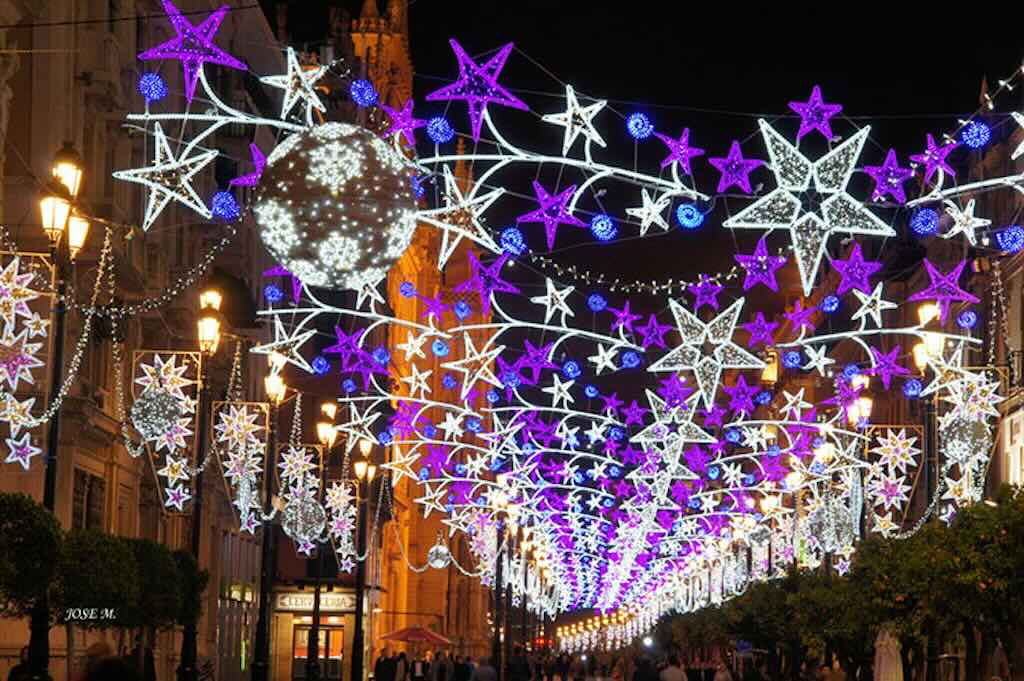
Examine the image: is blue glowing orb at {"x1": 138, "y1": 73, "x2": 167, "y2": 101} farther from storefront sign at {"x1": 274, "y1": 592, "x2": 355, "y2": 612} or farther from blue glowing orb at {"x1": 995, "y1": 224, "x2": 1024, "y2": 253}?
storefront sign at {"x1": 274, "y1": 592, "x2": 355, "y2": 612}

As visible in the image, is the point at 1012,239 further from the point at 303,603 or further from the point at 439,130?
the point at 303,603

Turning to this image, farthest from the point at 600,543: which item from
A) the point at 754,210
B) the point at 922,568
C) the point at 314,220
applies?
the point at 314,220

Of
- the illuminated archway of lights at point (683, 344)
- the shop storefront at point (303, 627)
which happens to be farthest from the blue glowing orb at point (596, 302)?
the shop storefront at point (303, 627)

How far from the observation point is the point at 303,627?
67.1 meters

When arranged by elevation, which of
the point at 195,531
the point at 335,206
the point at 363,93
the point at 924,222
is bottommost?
the point at 195,531

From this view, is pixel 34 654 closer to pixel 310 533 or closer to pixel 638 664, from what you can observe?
pixel 638 664

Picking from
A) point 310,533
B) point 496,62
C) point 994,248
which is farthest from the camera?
point 994,248

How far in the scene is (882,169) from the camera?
23.3 meters

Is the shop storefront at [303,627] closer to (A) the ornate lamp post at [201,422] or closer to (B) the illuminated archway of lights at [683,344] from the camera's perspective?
(B) the illuminated archway of lights at [683,344]

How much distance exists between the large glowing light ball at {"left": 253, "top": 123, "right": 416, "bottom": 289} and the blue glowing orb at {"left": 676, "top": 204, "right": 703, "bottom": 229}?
9.76 metres

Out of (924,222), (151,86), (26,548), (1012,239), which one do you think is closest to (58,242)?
(151,86)

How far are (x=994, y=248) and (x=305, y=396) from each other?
84.4 feet

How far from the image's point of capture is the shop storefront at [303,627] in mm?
66438

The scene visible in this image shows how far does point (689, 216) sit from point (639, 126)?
2.35 m
